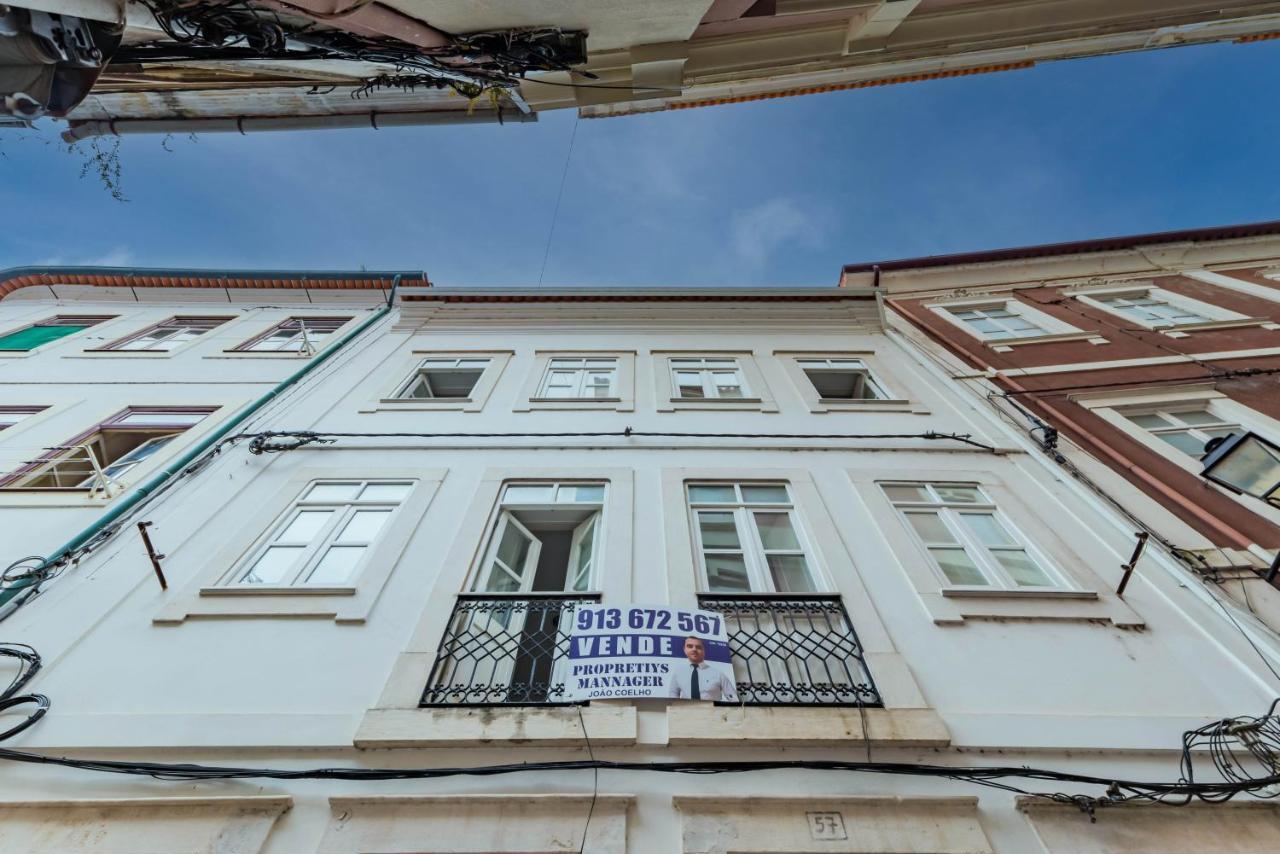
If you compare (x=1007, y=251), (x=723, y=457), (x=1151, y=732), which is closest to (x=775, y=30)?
(x=723, y=457)

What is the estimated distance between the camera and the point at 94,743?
3.34 m

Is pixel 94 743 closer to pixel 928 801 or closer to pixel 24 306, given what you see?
pixel 928 801

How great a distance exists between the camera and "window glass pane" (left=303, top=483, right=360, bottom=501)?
563 cm

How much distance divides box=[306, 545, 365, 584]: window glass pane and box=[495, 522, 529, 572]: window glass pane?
4.18 feet

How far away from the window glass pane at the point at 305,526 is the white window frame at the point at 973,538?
586 centimetres

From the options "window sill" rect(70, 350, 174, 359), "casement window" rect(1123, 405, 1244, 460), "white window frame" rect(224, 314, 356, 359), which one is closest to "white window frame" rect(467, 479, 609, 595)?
"white window frame" rect(224, 314, 356, 359)

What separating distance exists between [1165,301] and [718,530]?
1067 cm

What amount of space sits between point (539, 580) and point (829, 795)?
334cm

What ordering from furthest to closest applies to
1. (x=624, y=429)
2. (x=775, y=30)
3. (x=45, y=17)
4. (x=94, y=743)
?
(x=624, y=429) < (x=775, y=30) < (x=94, y=743) < (x=45, y=17)

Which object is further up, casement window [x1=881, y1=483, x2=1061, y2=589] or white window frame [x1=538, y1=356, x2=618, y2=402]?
white window frame [x1=538, y1=356, x2=618, y2=402]

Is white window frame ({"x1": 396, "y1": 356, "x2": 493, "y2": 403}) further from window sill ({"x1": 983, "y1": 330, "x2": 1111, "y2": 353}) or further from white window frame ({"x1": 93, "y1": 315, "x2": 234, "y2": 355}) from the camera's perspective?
window sill ({"x1": 983, "y1": 330, "x2": 1111, "y2": 353})

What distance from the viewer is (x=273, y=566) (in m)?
4.78

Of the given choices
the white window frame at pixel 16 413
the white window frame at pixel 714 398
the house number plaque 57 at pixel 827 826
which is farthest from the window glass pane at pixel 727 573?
the white window frame at pixel 16 413

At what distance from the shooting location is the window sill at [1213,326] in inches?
326
